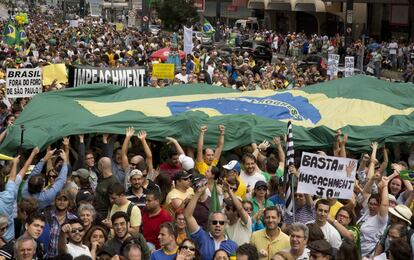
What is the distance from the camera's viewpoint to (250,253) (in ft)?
25.3

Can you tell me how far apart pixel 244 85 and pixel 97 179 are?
8.62 meters

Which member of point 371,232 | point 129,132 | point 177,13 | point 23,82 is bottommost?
point 371,232

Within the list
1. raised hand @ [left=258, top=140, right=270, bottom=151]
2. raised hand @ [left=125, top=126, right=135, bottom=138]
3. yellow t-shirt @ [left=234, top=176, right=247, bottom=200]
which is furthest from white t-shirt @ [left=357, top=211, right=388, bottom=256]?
raised hand @ [left=125, top=126, right=135, bottom=138]

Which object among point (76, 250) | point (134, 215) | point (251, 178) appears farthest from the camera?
point (251, 178)

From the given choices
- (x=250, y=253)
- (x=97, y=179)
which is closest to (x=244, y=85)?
(x=97, y=179)

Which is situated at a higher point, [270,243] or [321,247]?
[321,247]

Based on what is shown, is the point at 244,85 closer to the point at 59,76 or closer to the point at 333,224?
the point at 59,76

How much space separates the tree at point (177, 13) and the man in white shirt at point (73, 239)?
5380cm

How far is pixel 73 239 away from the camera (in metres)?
8.27

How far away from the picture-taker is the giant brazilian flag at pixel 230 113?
44.4 feet

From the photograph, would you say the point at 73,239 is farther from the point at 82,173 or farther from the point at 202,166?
the point at 202,166

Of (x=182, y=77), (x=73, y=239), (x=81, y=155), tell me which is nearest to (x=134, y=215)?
(x=73, y=239)

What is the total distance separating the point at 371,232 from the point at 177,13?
174 ft

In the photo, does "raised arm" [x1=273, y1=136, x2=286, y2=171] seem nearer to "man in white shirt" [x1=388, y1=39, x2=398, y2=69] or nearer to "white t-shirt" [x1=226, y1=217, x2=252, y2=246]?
"white t-shirt" [x1=226, y1=217, x2=252, y2=246]
